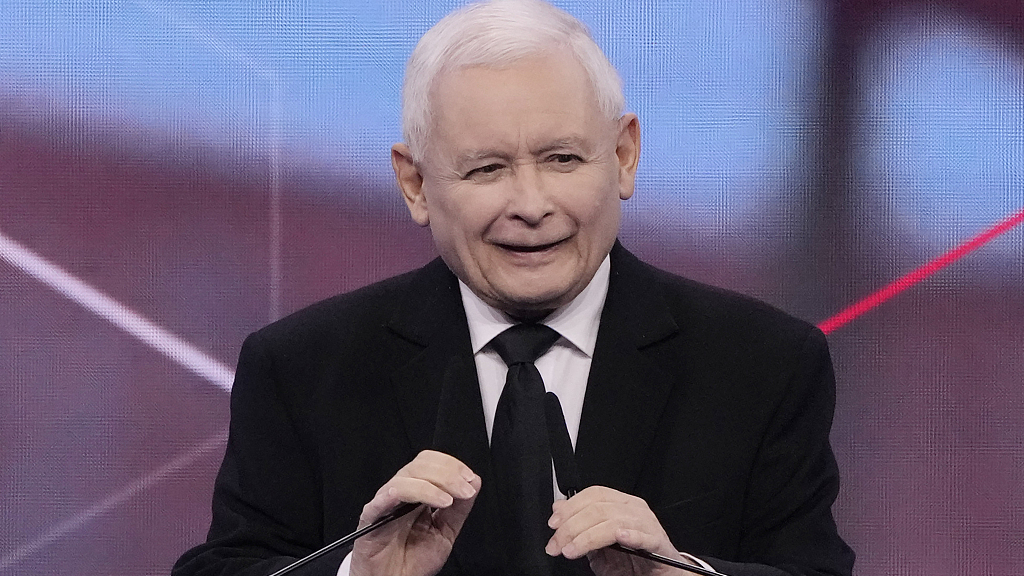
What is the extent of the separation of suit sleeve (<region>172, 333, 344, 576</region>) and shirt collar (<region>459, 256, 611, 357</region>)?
30cm

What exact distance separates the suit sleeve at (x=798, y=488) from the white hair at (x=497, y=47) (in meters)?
0.48

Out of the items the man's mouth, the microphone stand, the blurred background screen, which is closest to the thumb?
the microphone stand

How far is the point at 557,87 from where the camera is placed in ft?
5.58

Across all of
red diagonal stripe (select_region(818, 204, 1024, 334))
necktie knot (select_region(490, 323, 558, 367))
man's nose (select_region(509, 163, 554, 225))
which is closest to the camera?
man's nose (select_region(509, 163, 554, 225))

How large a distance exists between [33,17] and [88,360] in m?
0.68

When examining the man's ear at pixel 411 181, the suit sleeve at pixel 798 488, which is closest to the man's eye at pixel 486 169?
the man's ear at pixel 411 181

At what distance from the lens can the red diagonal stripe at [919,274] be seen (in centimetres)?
241

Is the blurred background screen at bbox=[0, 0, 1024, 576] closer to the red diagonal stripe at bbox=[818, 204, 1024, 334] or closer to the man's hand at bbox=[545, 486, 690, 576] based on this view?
the red diagonal stripe at bbox=[818, 204, 1024, 334]

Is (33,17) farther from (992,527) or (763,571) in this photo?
Result: (992,527)

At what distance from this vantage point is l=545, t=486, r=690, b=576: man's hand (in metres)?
1.44

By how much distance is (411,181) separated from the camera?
73.7 inches

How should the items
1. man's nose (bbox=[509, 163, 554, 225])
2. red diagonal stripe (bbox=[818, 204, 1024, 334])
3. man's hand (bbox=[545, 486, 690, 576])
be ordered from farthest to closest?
1. red diagonal stripe (bbox=[818, 204, 1024, 334])
2. man's nose (bbox=[509, 163, 554, 225])
3. man's hand (bbox=[545, 486, 690, 576])

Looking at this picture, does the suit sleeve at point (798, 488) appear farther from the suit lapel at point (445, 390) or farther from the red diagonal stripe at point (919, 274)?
the red diagonal stripe at point (919, 274)

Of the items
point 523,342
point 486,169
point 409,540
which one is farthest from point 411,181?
point 409,540
